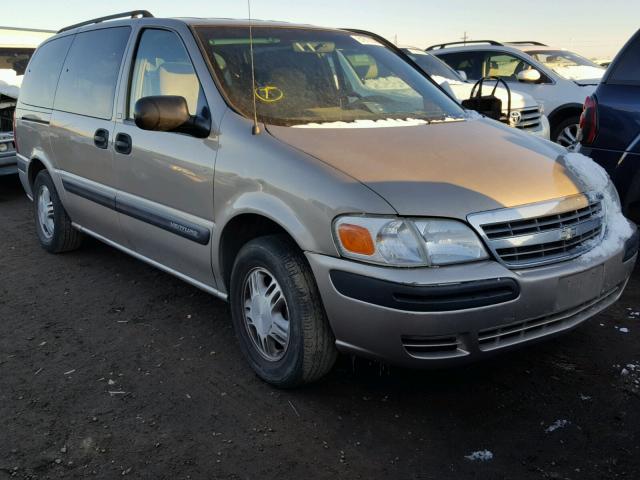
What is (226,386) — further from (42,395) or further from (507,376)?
(507,376)

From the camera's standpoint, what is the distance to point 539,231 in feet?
8.57

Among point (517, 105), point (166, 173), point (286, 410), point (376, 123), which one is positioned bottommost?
point (286, 410)

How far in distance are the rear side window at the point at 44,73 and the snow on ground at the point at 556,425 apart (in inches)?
162

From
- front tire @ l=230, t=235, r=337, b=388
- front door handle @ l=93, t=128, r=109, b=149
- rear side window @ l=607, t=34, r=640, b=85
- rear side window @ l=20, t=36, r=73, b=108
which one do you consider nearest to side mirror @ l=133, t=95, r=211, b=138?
front tire @ l=230, t=235, r=337, b=388

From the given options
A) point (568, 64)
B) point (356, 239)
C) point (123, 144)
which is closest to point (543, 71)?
point (568, 64)

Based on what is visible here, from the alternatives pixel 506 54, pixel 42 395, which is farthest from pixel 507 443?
pixel 506 54

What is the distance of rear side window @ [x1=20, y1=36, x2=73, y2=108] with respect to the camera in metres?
4.90

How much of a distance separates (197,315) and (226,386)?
3.11 ft

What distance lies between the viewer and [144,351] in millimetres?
3473

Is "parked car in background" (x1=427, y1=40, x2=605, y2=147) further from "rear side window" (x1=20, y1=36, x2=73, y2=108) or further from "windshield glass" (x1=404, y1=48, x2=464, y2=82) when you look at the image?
"rear side window" (x1=20, y1=36, x2=73, y2=108)

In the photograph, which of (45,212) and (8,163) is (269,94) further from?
(8,163)

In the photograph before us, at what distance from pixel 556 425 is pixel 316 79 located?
7.03 feet

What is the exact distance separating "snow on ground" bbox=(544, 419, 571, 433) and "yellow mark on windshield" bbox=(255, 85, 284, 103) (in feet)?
6.59

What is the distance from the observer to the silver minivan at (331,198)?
249cm
